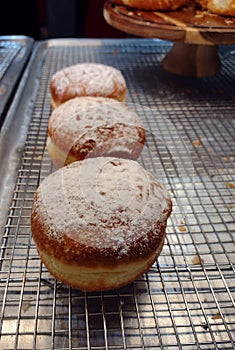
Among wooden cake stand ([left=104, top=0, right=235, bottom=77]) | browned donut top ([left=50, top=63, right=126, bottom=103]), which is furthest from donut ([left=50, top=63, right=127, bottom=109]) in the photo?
wooden cake stand ([left=104, top=0, right=235, bottom=77])

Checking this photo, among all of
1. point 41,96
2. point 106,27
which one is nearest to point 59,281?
point 41,96

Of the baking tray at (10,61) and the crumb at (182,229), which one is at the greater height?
the baking tray at (10,61)

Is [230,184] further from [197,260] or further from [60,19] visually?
[60,19]

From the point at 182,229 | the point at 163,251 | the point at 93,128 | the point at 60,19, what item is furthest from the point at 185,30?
the point at 60,19

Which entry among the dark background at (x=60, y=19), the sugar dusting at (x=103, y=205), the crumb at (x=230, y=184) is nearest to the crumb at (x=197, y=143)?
the crumb at (x=230, y=184)

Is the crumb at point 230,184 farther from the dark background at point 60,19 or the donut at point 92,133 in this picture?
the dark background at point 60,19

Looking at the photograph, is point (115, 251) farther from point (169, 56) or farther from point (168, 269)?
point (169, 56)

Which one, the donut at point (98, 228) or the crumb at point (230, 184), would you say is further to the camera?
the crumb at point (230, 184)
